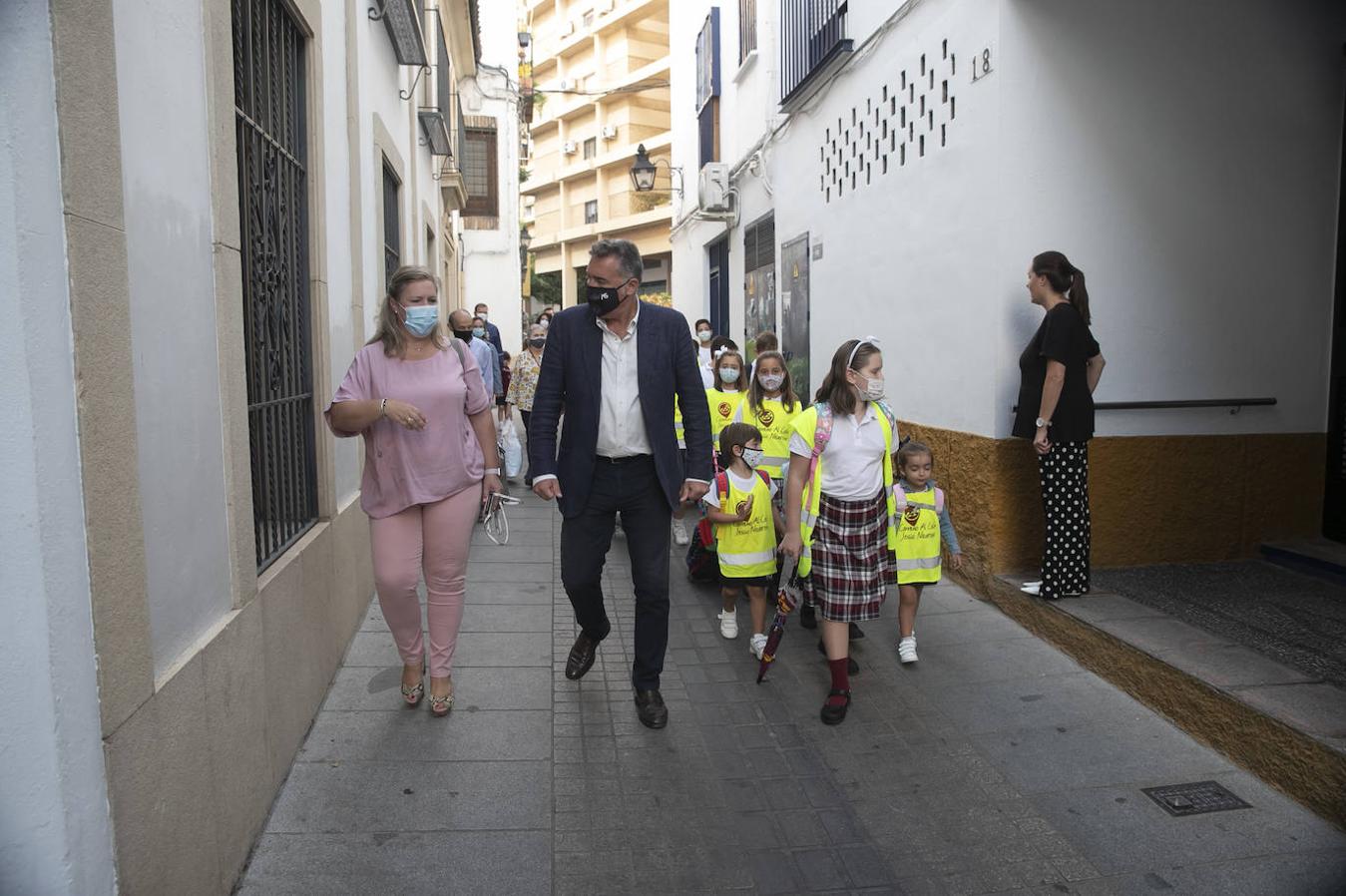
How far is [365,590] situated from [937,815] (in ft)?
12.0

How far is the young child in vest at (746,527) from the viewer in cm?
549

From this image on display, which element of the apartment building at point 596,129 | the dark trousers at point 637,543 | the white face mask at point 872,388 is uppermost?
the apartment building at point 596,129

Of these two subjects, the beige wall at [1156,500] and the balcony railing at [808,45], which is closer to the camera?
the beige wall at [1156,500]

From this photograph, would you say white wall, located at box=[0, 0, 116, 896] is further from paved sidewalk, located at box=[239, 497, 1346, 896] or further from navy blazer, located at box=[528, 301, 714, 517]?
navy blazer, located at box=[528, 301, 714, 517]

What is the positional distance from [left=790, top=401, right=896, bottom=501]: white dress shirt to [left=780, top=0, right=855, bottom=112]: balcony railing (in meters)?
4.77

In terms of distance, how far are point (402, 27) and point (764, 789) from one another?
630 cm

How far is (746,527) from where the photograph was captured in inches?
217

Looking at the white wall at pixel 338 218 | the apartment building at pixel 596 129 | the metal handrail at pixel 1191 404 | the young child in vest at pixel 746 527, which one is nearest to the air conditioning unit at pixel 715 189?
the white wall at pixel 338 218

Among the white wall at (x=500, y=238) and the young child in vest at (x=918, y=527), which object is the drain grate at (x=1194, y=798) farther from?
the white wall at (x=500, y=238)

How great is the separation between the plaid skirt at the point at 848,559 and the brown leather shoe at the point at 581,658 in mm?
1054

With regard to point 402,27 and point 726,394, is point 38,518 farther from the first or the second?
point 402,27

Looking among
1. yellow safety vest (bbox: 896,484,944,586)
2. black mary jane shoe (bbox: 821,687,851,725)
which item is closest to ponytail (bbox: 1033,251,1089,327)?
yellow safety vest (bbox: 896,484,944,586)

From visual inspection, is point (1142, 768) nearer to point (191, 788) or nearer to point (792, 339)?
point (191, 788)

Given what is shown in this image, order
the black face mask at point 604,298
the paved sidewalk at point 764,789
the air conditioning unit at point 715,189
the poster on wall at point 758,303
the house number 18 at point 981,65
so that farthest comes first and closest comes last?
the air conditioning unit at point 715,189
the poster on wall at point 758,303
the house number 18 at point 981,65
the black face mask at point 604,298
the paved sidewalk at point 764,789
